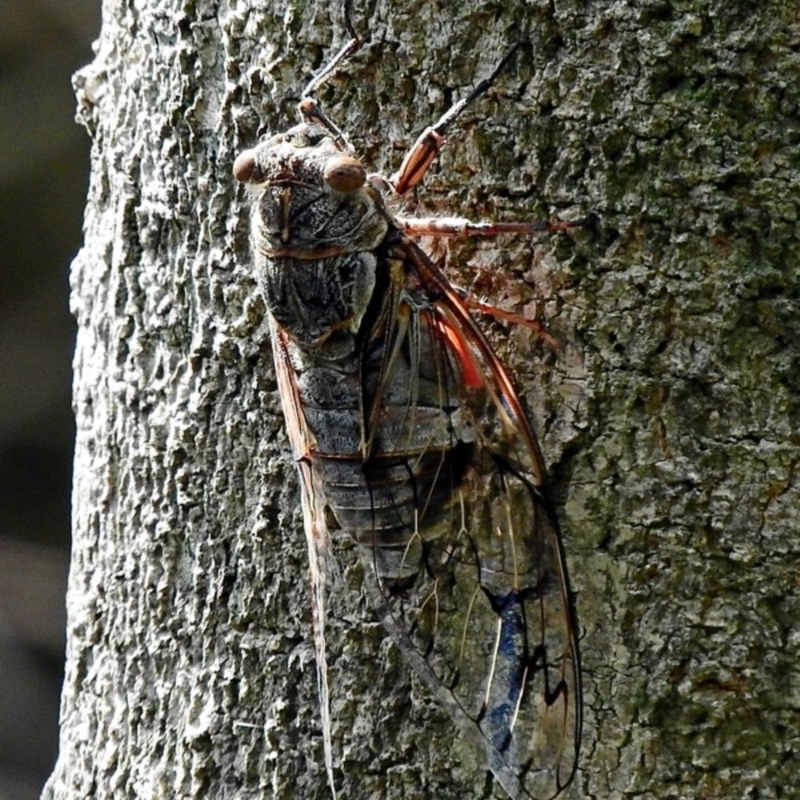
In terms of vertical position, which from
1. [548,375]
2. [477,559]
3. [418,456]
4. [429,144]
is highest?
[429,144]

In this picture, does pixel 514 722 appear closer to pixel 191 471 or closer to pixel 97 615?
pixel 191 471

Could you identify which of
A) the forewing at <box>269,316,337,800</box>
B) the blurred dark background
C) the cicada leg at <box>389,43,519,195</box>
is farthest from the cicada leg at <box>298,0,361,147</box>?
the blurred dark background

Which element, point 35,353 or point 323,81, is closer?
point 323,81

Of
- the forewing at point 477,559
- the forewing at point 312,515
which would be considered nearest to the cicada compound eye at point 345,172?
the forewing at point 477,559

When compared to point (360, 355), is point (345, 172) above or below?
above

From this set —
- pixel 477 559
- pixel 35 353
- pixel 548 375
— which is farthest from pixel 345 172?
pixel 35 353

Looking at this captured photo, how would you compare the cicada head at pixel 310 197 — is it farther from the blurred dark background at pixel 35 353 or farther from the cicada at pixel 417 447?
the blurred dark background at pixel 35 353

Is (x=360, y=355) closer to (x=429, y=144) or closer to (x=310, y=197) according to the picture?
(x=310, y=197)
